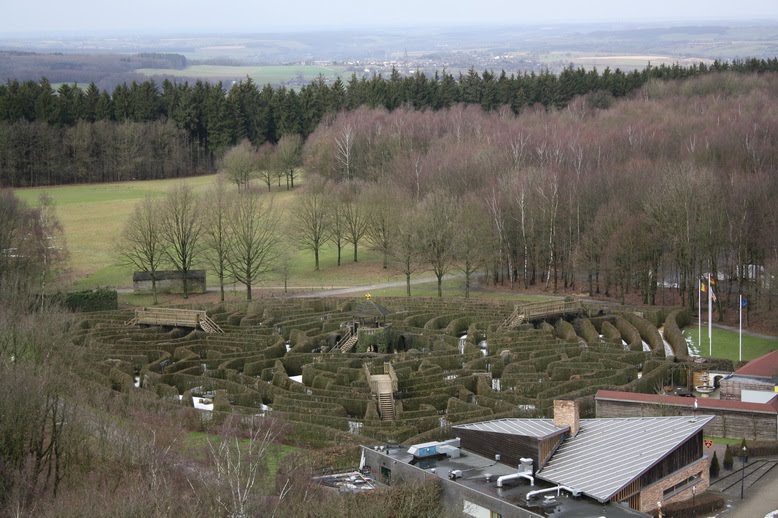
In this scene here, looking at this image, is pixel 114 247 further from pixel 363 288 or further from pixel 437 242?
pixel 437 242

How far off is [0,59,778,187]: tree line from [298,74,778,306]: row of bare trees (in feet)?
51.7

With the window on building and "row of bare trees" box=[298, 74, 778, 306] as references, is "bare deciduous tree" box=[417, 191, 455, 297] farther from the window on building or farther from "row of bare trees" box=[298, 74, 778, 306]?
the window on building

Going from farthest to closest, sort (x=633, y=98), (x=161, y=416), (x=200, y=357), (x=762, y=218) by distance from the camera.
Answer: (x=633, y=98) < (x=762, y=218) < (x=200, y=357) < (x=161, y=416)

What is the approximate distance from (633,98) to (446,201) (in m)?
78.3

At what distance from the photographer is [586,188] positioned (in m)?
96.1

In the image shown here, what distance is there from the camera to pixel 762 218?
272 feet

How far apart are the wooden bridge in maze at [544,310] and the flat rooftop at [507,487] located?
2932cm

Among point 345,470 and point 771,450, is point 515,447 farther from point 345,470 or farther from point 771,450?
point 771,450

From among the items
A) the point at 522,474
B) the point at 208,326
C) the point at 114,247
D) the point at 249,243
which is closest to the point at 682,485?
the point at 522,474

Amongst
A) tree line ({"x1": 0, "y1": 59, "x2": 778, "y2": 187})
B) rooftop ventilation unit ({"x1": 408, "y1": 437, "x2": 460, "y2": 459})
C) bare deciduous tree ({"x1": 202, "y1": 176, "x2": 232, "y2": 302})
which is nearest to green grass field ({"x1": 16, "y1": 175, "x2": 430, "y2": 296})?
bare deciduous tree ({"x1": 202, "y1": 176, "x2": 232, "y2": 302})

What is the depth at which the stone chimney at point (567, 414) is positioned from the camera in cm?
4597

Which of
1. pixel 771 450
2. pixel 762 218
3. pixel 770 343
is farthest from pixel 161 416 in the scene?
pixel 762 218

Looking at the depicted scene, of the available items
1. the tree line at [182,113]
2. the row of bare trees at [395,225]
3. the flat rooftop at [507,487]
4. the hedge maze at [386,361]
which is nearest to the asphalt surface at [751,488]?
the flat rooftop at [507,487]

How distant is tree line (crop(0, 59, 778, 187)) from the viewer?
451 feet
